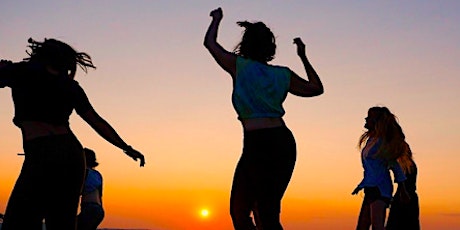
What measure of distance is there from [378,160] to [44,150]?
561cm

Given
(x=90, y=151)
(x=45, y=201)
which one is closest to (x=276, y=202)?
(x=45, y=201)

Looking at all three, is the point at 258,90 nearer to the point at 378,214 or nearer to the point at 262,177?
the point at 262,177

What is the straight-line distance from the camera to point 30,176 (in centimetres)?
493

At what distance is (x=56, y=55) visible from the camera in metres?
5.21

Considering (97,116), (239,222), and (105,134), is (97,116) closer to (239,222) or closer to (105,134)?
(105,134)

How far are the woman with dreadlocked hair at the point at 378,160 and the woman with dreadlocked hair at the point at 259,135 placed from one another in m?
4.05

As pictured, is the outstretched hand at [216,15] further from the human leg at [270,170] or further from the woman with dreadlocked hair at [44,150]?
the woman with dreadlocked hair at [44,150]

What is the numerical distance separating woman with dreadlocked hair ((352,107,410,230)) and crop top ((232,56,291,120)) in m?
4.13

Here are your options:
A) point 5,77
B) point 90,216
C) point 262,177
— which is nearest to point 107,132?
point 5,77

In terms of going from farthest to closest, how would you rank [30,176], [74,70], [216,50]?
[216,50], [74,70], [30,176]

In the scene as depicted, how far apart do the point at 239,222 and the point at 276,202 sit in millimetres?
295

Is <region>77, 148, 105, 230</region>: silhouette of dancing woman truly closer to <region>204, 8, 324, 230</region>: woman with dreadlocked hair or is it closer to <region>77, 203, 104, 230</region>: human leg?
<region>77, 203, 104, 230</region>: human leg

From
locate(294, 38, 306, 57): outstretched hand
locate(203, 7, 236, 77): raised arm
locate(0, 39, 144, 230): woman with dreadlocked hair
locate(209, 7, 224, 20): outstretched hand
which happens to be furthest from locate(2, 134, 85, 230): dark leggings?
locate(294, 38, 306, 57): outstretched hand

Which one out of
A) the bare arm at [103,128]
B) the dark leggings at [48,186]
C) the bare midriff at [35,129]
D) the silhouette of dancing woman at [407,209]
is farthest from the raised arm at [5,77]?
the silhouette of dancing woman at [407,209]
